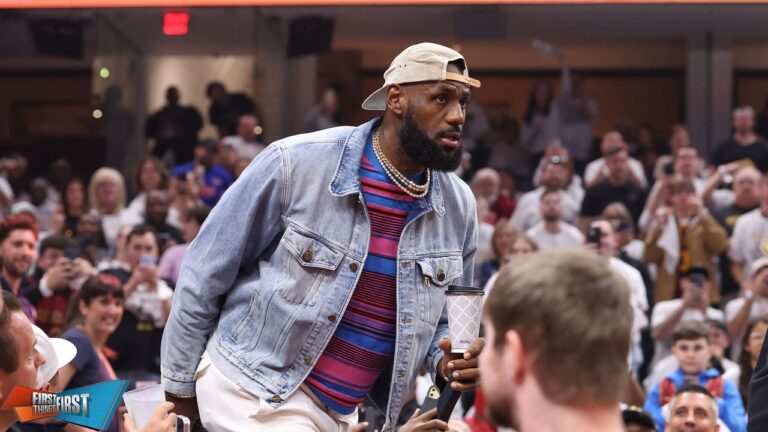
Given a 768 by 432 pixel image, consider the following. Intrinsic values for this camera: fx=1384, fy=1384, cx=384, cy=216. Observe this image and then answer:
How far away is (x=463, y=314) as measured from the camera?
379 cm

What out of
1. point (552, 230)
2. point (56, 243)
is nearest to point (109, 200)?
point (56, 243)

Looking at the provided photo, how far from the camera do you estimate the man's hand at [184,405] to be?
4.16 m

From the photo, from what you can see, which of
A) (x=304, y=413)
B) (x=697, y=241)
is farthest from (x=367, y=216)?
(x=697, y=241)

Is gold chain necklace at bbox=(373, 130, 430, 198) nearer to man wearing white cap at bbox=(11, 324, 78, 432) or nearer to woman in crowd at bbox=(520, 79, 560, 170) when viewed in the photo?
man wearing white cap at bbox=(11, 324, 78, 432)

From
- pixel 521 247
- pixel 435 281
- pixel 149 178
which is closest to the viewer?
pixel 435 281

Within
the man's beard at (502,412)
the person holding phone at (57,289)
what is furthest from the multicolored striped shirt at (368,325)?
the person holding phone at (57,289)

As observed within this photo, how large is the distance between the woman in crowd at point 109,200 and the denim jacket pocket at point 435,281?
24.3ft

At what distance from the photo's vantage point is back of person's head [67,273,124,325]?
762 centimetres

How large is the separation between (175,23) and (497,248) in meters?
4.46

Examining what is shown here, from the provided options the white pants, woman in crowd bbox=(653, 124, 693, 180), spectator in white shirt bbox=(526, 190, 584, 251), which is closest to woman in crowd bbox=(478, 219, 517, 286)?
spectator in white shirt bbox=(526, 190, 584, 251)

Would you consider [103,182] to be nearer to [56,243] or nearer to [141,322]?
[56,243]

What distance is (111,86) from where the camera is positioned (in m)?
14.4

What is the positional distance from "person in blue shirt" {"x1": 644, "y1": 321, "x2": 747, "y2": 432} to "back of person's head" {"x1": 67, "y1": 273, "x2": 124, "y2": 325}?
3048 millimetres

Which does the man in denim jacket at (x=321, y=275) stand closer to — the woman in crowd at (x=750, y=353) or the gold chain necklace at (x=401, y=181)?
the gold chain necklace at (x=401, y=181)
